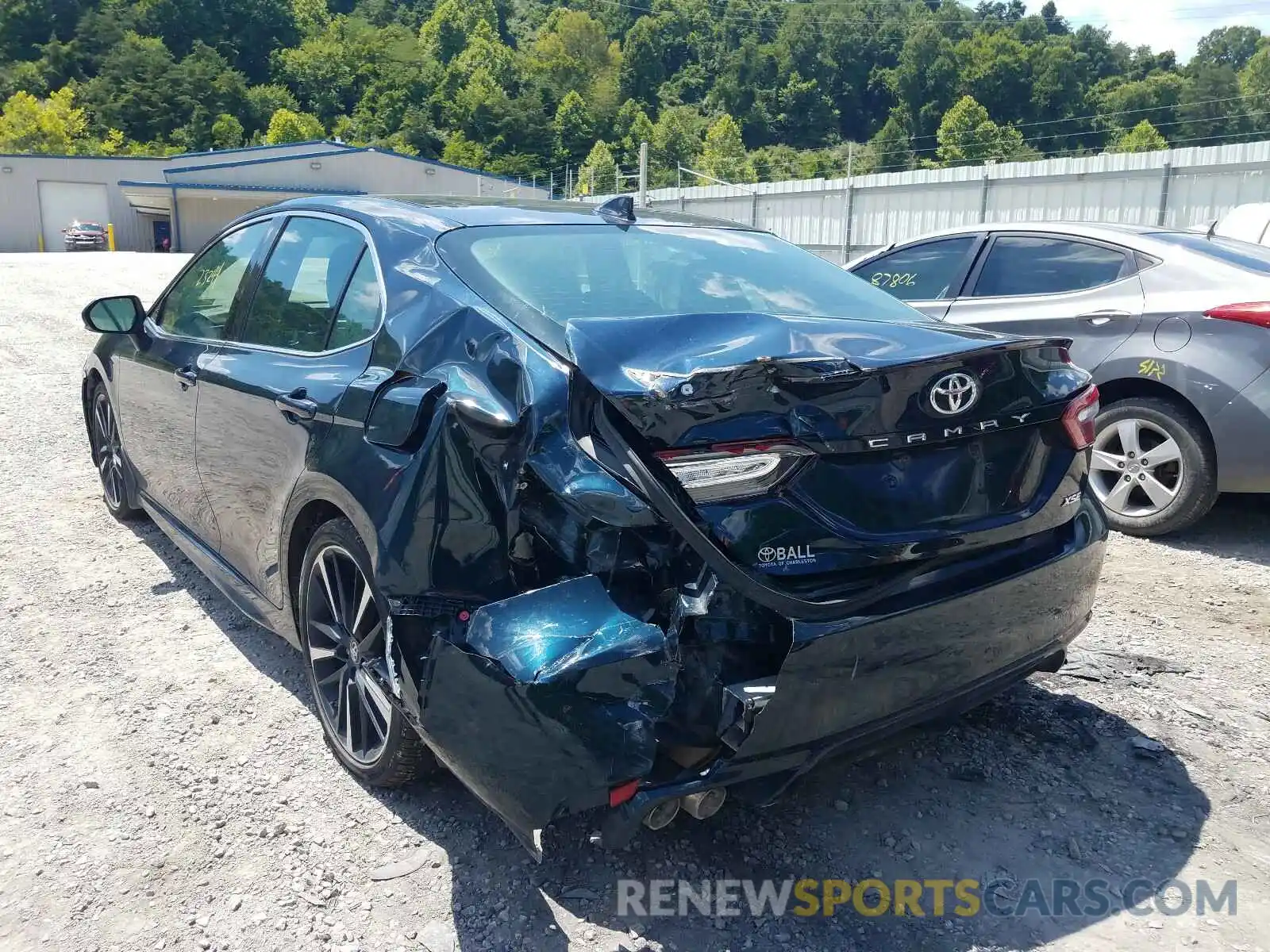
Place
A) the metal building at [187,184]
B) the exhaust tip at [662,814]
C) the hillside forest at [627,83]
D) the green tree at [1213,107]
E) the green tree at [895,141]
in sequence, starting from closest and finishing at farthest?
the exhaust tip at [662,814], the metal building at [187,184], the green tree at [1213,107], the hillside forest at [627,83], the green tree at [895,141]

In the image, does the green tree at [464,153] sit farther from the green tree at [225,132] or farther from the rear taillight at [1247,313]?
the rear taillight at [1247,313]

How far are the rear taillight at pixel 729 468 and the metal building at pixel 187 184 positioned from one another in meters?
45.9

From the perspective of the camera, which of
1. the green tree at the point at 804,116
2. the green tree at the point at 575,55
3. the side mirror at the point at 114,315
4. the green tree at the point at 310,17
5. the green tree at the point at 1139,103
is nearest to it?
the side mirror at the point at 114,315

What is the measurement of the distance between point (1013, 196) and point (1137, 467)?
488 inches

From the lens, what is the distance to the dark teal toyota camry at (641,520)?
2.05 m

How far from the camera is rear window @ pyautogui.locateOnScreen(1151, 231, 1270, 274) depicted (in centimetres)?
493

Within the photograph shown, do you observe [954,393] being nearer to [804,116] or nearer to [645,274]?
[645,274]

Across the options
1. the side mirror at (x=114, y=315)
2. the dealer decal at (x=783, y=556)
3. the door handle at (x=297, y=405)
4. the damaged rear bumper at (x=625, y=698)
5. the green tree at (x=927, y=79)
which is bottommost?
the damaged rear bumper at (x=625, y=698)

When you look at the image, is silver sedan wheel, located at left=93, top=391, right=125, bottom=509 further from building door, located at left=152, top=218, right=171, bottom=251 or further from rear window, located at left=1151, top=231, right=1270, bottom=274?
building door, located at left=152, top=218, right=171, bottom=251

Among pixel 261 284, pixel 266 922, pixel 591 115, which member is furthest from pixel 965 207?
pixel 591 115

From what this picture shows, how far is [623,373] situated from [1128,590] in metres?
3.31

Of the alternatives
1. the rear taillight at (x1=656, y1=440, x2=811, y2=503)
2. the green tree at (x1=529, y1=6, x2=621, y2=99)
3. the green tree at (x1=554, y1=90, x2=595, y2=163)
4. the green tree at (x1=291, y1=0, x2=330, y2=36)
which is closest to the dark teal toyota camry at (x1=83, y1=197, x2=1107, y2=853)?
the rear taillight at (x1=656, y1=440, x2=811, y2=503)

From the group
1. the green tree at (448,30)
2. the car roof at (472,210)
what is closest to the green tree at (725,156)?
the green tree at (448,30)

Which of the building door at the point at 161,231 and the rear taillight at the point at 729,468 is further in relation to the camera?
the building door at the point at 161,231
